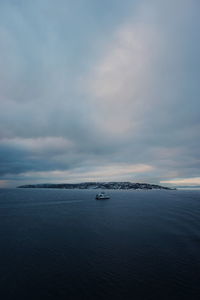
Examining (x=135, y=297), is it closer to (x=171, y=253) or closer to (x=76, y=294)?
(x=76, y=294)

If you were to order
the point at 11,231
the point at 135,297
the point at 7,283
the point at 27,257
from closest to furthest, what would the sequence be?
1. the point at 135,297
2. the point at 7,283
3. the point at 27,257
4. the point at 11,231

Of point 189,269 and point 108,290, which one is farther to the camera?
point 189,269

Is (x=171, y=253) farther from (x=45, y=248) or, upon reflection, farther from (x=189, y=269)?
(x=45, y=248)

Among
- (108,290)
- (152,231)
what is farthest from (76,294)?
(152,231)

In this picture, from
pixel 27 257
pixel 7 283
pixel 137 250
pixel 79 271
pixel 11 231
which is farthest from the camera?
pixel 11 231

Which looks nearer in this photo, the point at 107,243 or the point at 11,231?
the point at 107,243

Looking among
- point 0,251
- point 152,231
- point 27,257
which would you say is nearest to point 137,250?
point 152,231

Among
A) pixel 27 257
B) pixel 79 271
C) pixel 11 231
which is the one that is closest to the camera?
pixel 79 271

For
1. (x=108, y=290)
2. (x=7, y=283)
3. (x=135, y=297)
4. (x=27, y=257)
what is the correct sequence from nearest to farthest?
(x=135, y=297) → (x=108, y=290) → (x=7, y=283) → (x=27, y=257)
